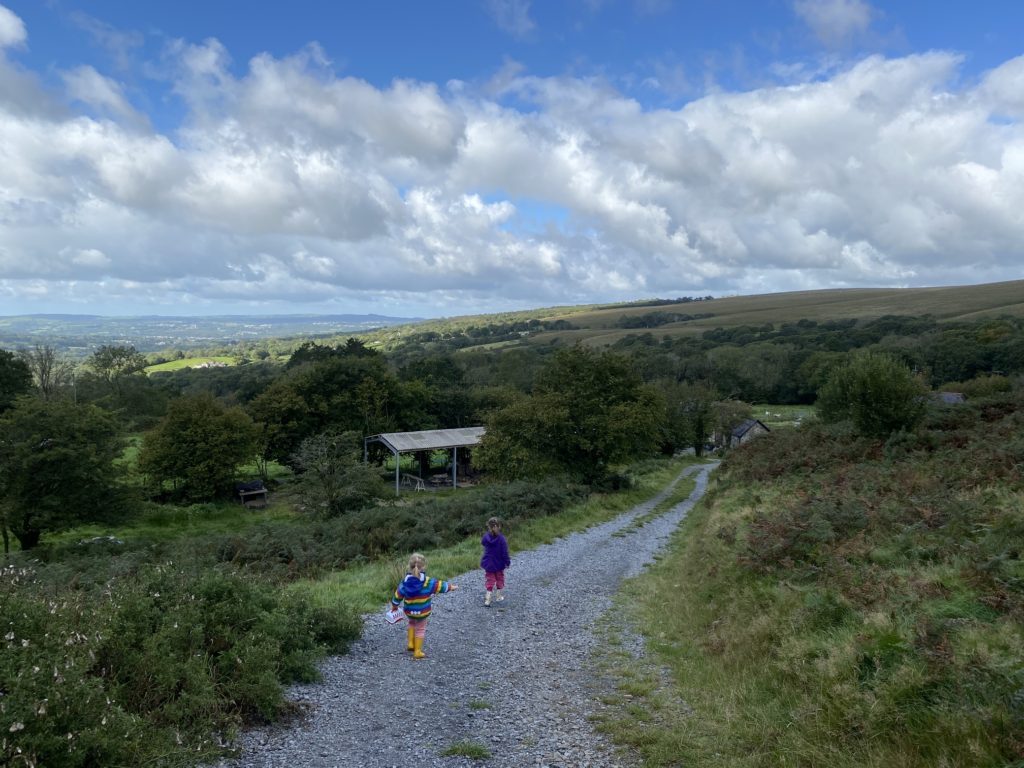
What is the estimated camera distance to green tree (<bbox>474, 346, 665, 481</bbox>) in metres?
29.0

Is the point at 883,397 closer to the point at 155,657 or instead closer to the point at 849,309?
Answer: the point at 155,657

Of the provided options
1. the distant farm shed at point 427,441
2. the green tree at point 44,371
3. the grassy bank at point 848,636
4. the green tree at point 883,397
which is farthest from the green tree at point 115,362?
the grassy bank at point 848,636

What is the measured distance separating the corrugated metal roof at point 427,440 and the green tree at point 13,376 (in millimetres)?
28414

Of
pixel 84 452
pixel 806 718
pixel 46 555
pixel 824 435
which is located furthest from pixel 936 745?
pixel 84 452

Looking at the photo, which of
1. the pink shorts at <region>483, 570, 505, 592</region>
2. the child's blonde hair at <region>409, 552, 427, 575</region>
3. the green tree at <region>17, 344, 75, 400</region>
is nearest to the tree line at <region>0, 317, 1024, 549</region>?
the green tree at <region>17, 344, 75, 400</region>

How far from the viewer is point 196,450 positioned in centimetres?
3616

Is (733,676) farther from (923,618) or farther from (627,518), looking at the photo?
(627,518)

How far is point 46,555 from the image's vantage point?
72.6 feet

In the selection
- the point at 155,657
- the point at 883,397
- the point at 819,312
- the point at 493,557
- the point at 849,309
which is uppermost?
the point at 849,309

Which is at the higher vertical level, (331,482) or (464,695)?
(464,695)

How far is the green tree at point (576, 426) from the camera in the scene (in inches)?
1142

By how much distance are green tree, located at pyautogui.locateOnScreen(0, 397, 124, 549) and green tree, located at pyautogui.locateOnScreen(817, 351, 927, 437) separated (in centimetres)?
3270

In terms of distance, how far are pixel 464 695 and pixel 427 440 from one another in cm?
3452

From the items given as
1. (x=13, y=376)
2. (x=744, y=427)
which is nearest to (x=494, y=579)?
(x=13, y=376)
